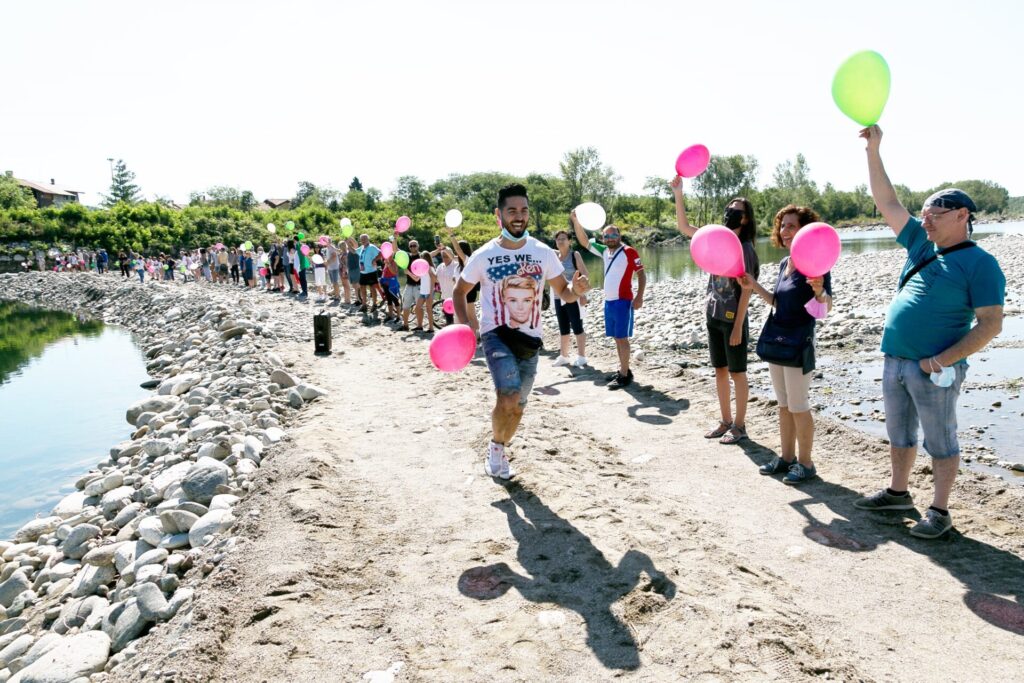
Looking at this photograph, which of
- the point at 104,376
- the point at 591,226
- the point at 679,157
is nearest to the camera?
the point at 679,157

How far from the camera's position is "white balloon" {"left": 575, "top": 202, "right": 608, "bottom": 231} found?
777 centimetres

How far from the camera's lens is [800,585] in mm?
3754

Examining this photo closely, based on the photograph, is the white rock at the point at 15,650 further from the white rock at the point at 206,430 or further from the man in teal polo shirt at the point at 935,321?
the man in teal polo shirt at the point at 935,321

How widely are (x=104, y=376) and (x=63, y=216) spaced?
42146 mm

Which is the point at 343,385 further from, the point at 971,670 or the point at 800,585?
the point at 971,670

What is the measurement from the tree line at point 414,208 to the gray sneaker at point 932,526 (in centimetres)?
4028

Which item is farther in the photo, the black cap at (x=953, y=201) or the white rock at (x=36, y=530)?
the white rock at (x=36, y=530)

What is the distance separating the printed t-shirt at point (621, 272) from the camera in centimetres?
834

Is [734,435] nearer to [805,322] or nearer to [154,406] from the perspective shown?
[805,322]

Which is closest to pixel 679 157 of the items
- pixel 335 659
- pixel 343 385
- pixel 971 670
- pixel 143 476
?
pixel 971 670

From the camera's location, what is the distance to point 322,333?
12.3 meters

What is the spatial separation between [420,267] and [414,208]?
6311 cm

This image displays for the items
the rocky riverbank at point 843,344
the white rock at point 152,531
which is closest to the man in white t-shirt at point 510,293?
the white rock at point 152,531

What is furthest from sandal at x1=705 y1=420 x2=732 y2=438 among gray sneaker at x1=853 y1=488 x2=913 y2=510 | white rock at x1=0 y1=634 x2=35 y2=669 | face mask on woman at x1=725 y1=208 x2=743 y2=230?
white rock at x1=0 y1=634 x2=35 y2=669
